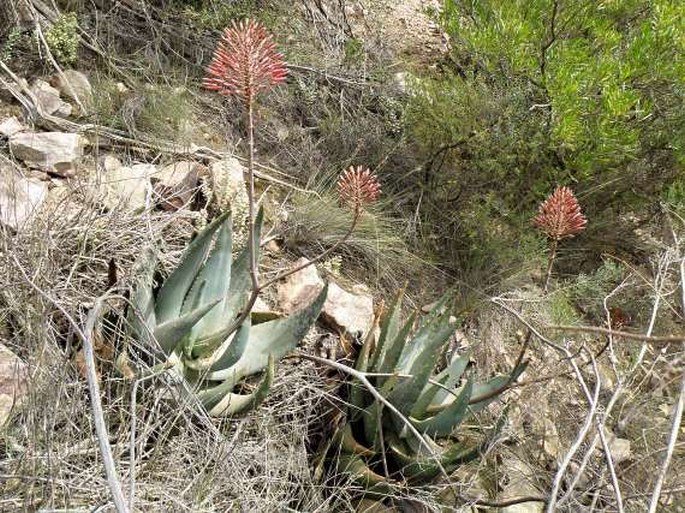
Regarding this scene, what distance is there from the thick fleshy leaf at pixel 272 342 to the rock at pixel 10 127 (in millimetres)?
1545

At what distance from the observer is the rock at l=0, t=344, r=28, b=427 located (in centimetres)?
217

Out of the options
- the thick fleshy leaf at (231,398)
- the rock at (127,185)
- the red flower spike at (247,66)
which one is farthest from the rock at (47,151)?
the red flower spike at (247,66)

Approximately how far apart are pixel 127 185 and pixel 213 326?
1.00m

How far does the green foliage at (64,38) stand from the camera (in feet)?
12.1

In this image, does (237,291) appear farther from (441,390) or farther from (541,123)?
(541,123)

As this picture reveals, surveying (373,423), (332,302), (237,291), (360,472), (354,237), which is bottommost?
(360,472)

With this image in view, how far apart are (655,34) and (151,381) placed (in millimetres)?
3004

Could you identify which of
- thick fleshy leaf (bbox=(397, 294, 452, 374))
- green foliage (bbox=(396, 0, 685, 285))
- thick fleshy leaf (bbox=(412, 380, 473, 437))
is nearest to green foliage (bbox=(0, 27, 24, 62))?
green foliage (bbox=(396, 0, 685, 285))

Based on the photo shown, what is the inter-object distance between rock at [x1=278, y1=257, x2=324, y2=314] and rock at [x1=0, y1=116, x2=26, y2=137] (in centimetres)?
137

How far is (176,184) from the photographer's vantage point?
3.32m

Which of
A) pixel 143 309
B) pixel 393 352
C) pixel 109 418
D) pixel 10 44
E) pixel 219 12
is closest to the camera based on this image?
pixel 109 418

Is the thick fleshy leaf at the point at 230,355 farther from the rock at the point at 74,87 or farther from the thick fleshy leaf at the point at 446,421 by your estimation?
the rock at the point at 74,87

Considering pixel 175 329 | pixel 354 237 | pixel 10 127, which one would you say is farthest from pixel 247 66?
pixel 354 237

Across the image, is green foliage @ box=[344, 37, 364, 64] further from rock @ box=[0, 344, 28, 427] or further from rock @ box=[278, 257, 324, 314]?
rock @ box=[0, 344, 28, 427]
